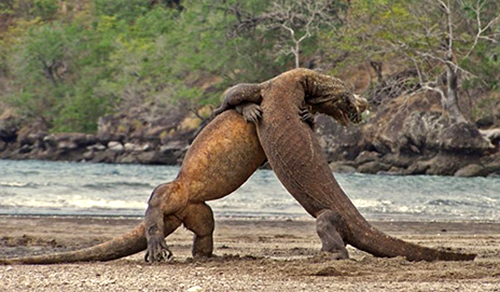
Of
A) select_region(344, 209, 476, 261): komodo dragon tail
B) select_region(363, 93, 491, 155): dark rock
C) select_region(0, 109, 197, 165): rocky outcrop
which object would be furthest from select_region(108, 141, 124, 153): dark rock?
select_region(344, 209, 476, 261): komodo dragon tail

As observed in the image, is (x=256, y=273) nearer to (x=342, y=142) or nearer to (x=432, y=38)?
(x=432, y=38)

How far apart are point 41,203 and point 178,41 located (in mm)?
48268

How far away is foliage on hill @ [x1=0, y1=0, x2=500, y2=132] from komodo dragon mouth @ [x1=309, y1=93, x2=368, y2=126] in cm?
3121

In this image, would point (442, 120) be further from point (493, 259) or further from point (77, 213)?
point (493, 259)

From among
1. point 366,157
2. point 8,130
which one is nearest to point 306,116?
point 366,157

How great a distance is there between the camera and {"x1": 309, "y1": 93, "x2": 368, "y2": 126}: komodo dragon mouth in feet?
30.0

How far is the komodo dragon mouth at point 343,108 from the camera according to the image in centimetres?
913

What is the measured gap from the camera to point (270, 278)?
23.2 feet

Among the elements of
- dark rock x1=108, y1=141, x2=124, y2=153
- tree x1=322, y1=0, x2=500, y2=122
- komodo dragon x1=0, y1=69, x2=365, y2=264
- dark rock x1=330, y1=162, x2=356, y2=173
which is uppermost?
tree x1=322, y1=0, x2=500, y2=122

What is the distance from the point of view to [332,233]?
8242 mm

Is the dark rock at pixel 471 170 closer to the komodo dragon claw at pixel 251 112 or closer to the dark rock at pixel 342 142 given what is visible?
the dark rock at pixel 342 142

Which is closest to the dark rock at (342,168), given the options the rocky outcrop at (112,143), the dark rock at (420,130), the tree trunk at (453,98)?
the dark rock at (420,130)

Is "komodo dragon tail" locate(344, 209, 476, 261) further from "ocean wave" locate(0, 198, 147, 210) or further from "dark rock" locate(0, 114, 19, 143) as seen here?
"dark rock" locate(0, 114, 19, 143)

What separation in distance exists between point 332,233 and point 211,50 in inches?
2067
